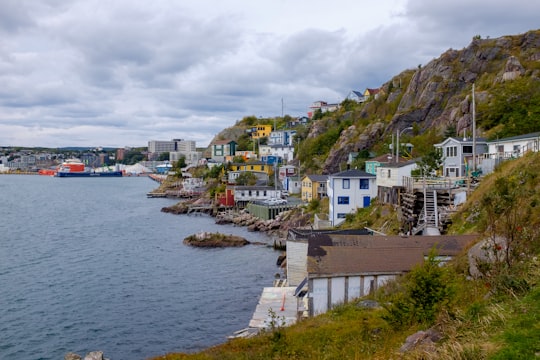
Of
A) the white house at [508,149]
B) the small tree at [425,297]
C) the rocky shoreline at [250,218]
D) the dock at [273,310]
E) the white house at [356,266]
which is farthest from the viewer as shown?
the rocky shoreline at [250,218]

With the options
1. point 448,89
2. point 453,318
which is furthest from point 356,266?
point 448,89

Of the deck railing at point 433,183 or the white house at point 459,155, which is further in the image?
the white house at point 459,155

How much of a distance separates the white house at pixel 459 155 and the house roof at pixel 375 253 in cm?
2179

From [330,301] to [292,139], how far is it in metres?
114

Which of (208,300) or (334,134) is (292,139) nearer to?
(334,134)

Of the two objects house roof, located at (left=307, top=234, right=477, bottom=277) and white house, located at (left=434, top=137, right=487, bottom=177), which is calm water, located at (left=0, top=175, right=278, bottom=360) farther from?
white house, located at (left=434, top=137, right=487, bottom=177)

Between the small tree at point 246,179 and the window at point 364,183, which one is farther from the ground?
the window at point 364,183

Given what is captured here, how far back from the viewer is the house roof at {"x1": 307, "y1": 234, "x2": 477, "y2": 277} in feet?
66.4

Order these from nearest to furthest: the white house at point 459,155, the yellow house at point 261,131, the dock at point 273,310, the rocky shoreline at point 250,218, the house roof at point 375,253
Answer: the house roof at point 375,253
the dock at point 273,310
the white house at point 459,155
the rocky shoreline at point 250,218
the yellow house at point 261,131

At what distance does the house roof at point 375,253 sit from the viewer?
2023 centimetres

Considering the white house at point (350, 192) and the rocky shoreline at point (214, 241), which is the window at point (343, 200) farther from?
the rocky shoreline at point (214, 241)

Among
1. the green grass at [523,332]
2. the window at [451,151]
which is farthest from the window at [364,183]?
the green grass at [523,332]

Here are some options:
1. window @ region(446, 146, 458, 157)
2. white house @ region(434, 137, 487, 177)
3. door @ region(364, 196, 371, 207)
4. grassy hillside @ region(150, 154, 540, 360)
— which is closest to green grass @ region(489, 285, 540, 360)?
grassy hillside @ region(150, 154, 540, 360)

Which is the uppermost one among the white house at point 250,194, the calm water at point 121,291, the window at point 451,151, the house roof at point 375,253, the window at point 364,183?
the window at point 451,151
